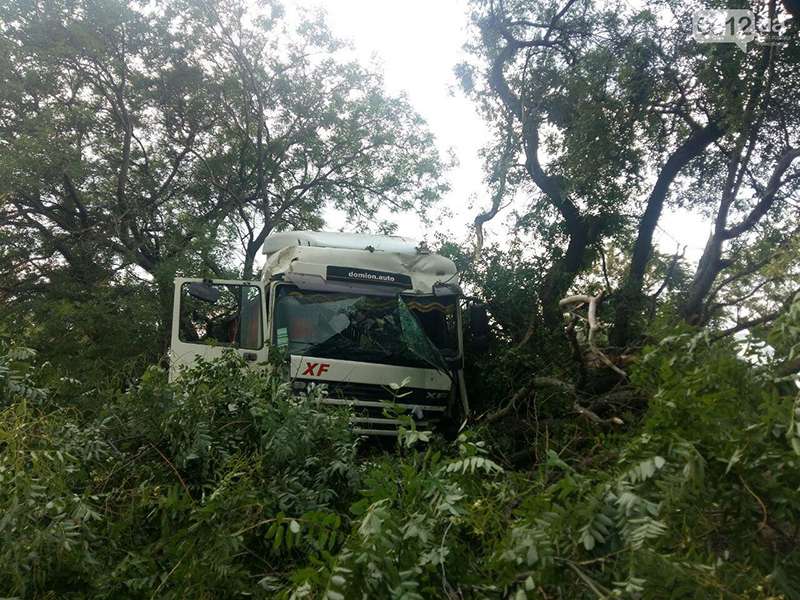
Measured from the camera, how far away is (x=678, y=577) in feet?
5.93

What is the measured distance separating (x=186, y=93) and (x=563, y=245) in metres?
8.92

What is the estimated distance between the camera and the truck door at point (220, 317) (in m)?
6.51

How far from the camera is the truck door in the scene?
256 inches

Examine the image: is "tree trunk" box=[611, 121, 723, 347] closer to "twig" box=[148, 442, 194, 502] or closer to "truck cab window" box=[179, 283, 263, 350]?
"truck cab window" box=[179, 283, 263, 350]

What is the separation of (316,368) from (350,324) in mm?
663

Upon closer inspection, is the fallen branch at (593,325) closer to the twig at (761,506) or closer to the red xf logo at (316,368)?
the red xf logo at (316,368)

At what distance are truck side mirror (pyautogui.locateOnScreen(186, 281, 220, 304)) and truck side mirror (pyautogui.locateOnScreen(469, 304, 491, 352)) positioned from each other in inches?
112

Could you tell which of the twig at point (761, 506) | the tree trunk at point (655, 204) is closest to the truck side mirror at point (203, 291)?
the tree trunk at point (655, 204)

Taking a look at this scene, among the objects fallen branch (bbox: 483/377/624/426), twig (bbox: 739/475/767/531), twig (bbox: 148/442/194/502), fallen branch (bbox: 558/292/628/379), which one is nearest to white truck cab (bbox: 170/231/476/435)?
fallen branch (bbox: 483/377/624/426)

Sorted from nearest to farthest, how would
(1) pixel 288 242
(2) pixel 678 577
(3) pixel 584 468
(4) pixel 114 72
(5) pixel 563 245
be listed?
(2) pixel 678 577 → (3) pixel 584 468 → (1) pixel 288 242 → (5) pixel 563 245 → (4) pixel 114 72

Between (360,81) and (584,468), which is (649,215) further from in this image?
(360,81)

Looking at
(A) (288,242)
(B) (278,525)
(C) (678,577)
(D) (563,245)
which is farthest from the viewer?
(D) (563,245)

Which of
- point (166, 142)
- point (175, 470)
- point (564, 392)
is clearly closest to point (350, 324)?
point (564, 392)

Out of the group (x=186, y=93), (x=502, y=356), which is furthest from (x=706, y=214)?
(x=186, y=93)
